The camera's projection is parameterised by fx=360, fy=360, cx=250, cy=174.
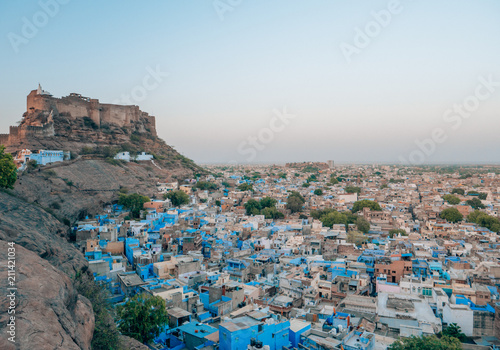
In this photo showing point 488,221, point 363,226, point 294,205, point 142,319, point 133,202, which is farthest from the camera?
point 294,205

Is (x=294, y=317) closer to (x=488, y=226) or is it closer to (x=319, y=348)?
(x=319, y=348)

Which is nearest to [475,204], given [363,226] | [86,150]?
[363,226]

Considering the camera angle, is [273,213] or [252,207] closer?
[273,213]

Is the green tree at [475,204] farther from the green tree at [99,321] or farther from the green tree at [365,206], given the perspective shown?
the green tree at [99,321]

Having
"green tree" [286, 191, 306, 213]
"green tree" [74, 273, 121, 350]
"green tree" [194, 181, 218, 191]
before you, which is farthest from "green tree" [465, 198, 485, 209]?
"green tree" [74, 273, 121, 350]

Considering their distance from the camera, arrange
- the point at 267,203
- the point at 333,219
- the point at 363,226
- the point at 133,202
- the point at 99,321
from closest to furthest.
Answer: the point at 99,321
the point at 363,226
the point at 133,202
the point at 333,219
the point at 267,203

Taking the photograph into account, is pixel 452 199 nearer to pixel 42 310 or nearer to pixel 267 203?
pixel 267 203

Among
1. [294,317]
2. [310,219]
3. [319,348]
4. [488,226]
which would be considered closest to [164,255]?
[294,317]
